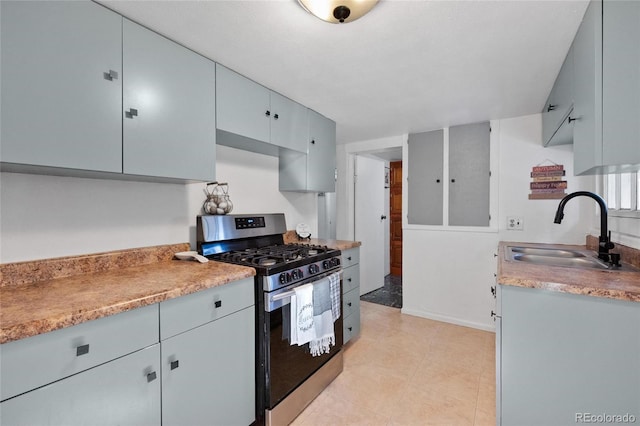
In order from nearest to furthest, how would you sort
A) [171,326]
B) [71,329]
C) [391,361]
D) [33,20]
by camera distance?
[71,329] < [33,20] < [171,326] < [391,361]

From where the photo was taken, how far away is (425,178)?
10.7 feet

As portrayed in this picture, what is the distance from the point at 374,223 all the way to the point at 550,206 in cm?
210

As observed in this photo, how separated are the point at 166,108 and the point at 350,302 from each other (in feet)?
6.63

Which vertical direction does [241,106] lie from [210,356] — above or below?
above

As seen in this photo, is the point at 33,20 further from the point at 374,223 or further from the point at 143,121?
the point at 374,223

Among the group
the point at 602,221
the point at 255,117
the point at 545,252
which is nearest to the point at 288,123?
the point at 255,117

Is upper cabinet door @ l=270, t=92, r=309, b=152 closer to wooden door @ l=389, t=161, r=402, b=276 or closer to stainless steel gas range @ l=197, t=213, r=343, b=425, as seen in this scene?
stainless steel gas range @ l=197, t=213, r=343, b=425

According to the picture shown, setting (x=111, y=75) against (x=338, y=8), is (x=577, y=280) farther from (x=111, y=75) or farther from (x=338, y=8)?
(x=111, y=75)

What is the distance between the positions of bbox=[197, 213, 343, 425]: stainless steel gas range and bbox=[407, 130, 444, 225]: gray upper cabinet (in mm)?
1572

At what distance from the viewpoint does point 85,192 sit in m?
1.51

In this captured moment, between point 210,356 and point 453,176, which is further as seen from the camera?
point 453,176

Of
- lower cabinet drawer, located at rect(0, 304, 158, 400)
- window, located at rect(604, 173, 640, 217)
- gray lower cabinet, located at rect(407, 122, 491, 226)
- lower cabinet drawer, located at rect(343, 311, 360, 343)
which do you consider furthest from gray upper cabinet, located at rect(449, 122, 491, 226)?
lower cabinet drawer, located at rect(0, 304, 158, 400)

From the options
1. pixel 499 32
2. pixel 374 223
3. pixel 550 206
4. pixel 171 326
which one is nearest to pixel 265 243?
pixel 171 326

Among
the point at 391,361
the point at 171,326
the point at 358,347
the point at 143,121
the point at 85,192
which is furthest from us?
the point at 358,347
